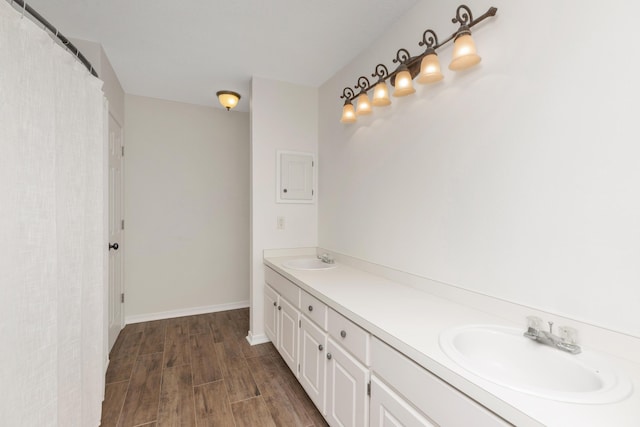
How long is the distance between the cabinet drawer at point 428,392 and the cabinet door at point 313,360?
1.62 ft

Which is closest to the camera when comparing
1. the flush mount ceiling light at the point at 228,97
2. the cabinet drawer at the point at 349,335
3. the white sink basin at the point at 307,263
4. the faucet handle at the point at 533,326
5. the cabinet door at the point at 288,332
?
the faucet handle at the point at 533,326

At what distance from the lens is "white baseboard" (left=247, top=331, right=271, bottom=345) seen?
8.72 ft

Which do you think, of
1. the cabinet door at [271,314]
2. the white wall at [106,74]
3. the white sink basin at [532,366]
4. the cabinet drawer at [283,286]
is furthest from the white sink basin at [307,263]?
the white wall at [106,74]

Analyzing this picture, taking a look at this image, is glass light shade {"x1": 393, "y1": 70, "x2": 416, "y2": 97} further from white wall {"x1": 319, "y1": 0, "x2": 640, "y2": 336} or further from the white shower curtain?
the white shower curtain

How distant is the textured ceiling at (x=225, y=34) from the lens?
175 centimetres

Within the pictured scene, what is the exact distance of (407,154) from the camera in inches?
71.0

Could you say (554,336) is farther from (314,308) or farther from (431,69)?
(431,69)

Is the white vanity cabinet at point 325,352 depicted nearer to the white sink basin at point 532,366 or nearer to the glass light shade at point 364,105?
the white sink basin at point 532,366

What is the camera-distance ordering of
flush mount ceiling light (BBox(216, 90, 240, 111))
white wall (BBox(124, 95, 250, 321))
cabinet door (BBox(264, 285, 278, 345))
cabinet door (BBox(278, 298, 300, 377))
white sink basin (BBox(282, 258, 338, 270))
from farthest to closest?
white wall (BBox(124, 95, 250, 321)) → flush mount ceiling light (BBox(216, 90, 240, 111)) → white sink basin (BBox(282, 258, 338, 270)) → cabinet door (BBox(264, 285, 278, 345)) → cabinet door (BBox(278, 298, 300, 377))

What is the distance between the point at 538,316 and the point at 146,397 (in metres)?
2.29

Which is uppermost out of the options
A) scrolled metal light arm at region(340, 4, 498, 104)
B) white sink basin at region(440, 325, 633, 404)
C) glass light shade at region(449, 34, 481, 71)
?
scrolled metal light arm at region(340, 4, 498, 104)

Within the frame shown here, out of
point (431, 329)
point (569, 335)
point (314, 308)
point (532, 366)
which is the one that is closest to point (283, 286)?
point (314, 308)

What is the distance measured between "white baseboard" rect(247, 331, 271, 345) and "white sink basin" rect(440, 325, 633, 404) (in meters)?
2.01

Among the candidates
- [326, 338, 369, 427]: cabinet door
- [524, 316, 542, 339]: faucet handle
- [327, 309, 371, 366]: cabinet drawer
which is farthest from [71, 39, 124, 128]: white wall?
[524, 316, 542, 339]: faucet handle
